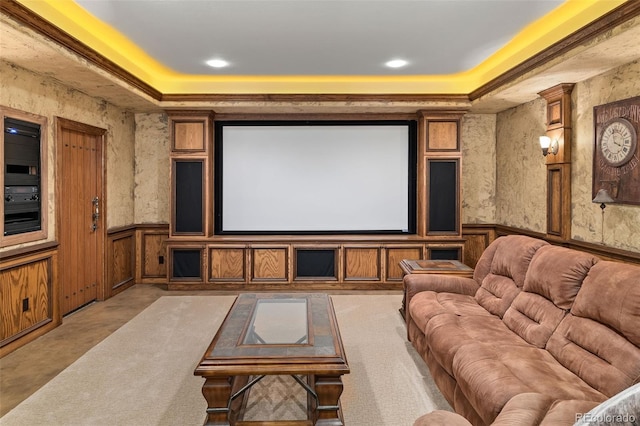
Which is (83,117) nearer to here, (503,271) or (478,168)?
(503,271)

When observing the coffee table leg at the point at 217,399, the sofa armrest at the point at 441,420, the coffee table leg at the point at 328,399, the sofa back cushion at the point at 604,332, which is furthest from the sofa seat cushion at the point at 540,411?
the coffee table leg at the point at 217,399

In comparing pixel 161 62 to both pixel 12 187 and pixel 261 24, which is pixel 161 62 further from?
pixel 12 187

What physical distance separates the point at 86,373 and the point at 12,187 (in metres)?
1.74

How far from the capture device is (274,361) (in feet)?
6.57

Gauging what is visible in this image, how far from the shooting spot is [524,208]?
194 inches

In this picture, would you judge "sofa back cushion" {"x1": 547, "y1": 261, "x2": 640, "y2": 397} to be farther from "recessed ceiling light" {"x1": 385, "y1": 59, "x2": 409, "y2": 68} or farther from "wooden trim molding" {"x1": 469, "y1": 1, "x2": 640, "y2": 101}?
"recessed ceiling light" {"x1": 385, "y1": 59, "x2": 409, "y2": 68}

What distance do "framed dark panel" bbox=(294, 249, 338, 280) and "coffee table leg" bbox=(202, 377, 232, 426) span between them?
3348 millimetres

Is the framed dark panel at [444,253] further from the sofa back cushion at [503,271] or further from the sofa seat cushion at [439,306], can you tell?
the sofa seat cushion at [439,306]

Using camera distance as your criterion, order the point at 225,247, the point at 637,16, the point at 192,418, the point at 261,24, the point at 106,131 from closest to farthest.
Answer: the point at 192,418
the point at 637,16
the point at 261,24
the point at 106,131
the point at 225,247

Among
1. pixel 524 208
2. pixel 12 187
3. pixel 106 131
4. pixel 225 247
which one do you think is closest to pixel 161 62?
pixel 106 131

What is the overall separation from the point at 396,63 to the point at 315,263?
2724mm

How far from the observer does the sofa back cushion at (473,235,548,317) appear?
283cm

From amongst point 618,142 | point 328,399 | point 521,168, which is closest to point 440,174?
point 521,168

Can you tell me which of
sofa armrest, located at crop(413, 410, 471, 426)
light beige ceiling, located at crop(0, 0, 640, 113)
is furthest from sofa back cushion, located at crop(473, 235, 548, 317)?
sofa armrest, located at crop(413, 410, 471, 426)
